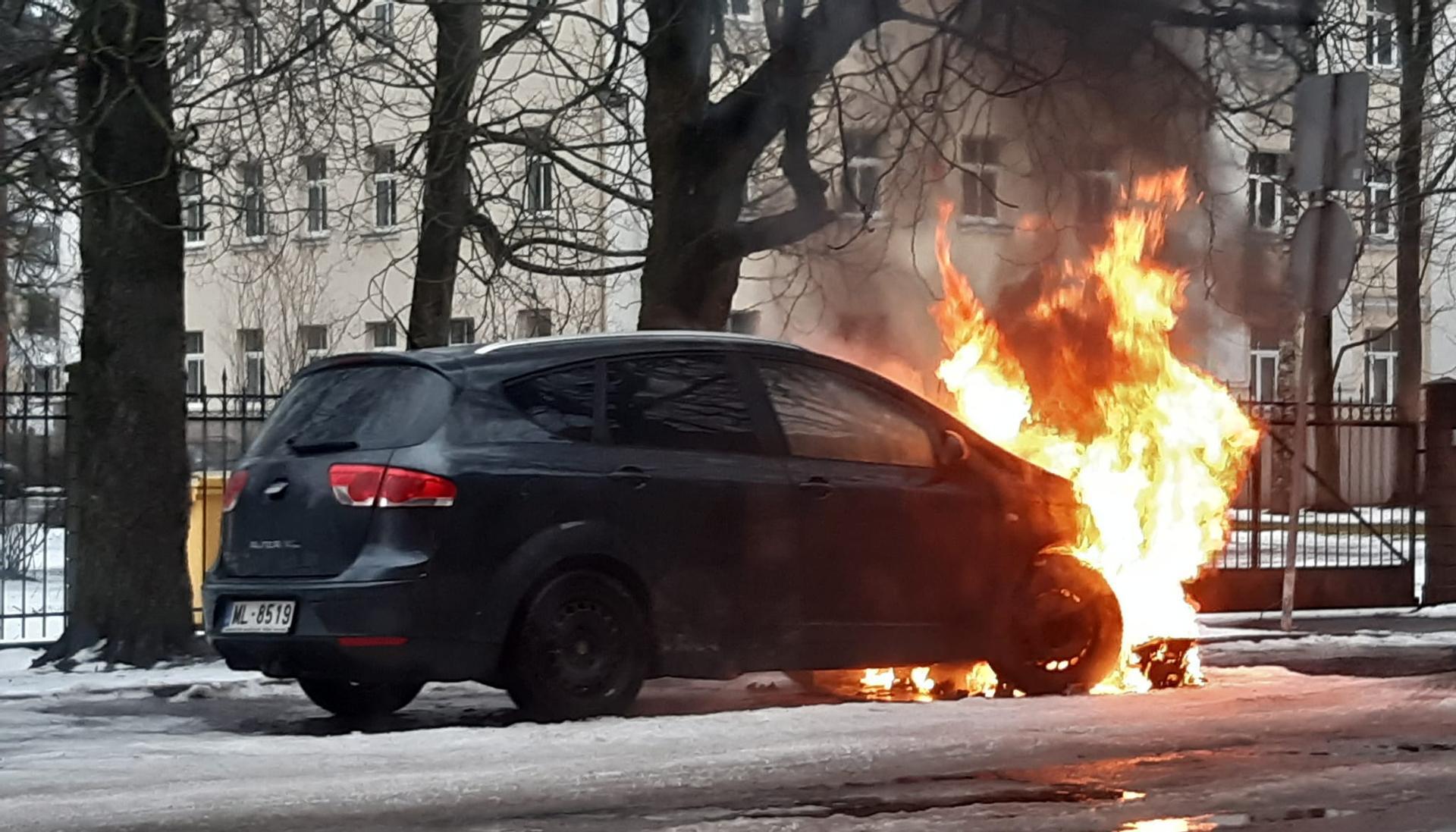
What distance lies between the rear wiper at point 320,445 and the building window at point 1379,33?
10.0 meters

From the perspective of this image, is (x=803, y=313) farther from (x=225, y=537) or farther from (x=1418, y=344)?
(x=1418, y=344)

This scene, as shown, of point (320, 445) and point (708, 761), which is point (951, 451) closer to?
point (708, 761)

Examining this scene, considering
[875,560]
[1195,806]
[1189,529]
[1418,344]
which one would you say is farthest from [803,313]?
[1418,344]

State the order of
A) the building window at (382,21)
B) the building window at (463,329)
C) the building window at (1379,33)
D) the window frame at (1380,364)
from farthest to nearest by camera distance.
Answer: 1. the window frame at (1380,364)
2. the building window at (463,329)
3. the building window at (1379,33)
4. the building window at (382,21)

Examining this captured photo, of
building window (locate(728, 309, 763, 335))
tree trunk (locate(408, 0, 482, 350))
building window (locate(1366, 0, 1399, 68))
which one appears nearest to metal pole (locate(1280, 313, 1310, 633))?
building window (locate(1366, 0, 1399, 68))

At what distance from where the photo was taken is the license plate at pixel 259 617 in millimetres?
8695

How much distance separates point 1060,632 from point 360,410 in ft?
11.6

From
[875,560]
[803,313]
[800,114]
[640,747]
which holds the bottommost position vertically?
[640,747]

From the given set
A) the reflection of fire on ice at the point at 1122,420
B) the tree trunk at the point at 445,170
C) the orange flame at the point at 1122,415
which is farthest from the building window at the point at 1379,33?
the tree trunk at the point at 445,170

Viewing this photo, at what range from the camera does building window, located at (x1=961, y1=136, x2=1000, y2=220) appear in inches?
539

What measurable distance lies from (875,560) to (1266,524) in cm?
688

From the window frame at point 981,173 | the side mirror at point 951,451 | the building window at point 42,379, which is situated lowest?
Result: the side mirror at point 951,451

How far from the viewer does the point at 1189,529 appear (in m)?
11.2

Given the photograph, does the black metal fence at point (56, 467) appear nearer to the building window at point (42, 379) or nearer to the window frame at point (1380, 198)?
the building window at point (42, 379)
